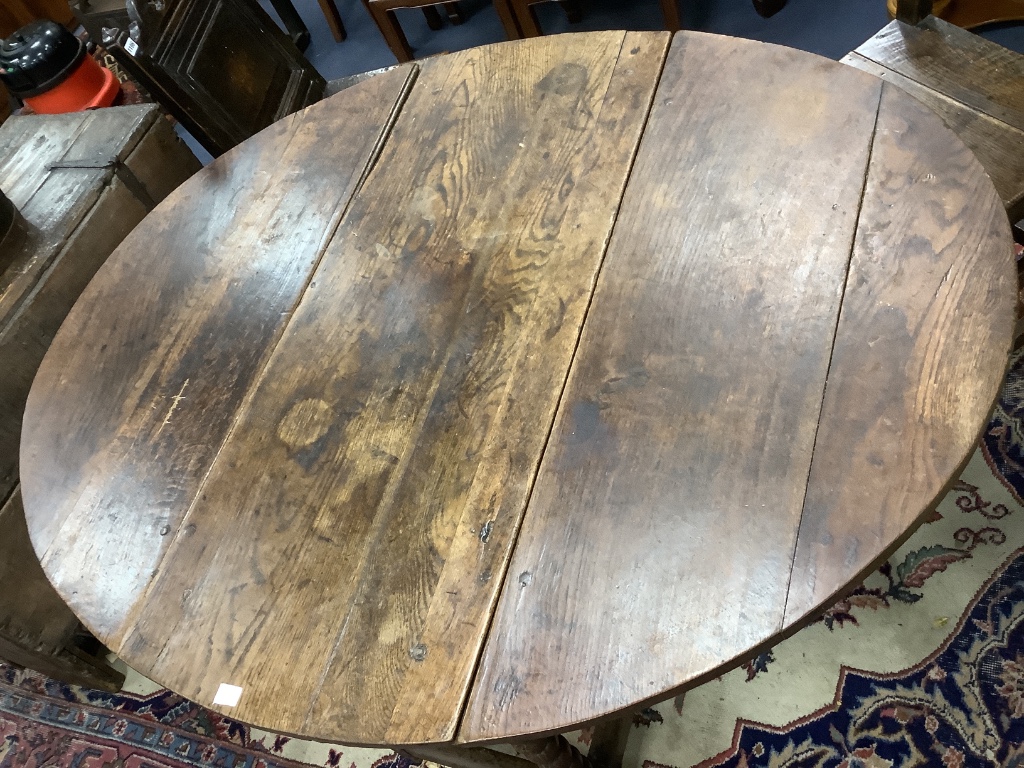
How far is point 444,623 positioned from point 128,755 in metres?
1.30

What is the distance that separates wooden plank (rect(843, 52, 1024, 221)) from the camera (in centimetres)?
123

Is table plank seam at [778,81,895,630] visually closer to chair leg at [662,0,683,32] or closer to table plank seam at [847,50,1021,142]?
table plank seam at [847,50,1021,142]

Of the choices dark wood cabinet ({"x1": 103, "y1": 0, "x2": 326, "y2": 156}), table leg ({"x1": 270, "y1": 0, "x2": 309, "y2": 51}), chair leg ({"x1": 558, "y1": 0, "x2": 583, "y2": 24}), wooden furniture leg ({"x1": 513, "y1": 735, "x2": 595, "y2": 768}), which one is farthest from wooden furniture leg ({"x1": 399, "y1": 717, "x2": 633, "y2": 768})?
table leg ({"x1": 270, "y1": 0, "x2": 309, "y2": 51})

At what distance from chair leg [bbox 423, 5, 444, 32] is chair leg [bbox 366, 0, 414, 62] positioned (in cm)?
22

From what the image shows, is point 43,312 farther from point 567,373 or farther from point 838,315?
point 838,315

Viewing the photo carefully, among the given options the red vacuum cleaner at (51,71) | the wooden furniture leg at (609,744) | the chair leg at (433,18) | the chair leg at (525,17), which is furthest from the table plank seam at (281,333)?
the chair leg at (433,18)

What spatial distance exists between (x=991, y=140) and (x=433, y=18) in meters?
2.28

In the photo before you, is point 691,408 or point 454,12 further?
point 454,12

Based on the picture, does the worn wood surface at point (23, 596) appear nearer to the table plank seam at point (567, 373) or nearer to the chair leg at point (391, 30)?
the table plank seam at point (567, 373)

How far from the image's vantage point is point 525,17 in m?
2.50

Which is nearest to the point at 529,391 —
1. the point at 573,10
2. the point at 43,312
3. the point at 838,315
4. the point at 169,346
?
the point at 838,315

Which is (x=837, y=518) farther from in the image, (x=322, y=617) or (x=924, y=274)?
(x=322, y=617)

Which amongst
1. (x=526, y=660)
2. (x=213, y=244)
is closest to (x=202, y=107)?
(x=213, y=244)

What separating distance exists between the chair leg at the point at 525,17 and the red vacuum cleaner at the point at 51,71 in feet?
4.85
